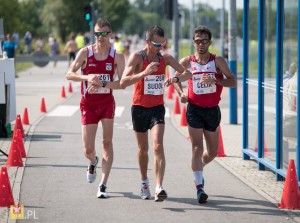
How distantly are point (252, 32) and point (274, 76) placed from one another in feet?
5.03

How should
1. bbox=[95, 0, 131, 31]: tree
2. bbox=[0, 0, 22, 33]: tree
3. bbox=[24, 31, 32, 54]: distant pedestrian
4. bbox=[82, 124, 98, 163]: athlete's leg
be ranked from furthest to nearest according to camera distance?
bbox=[95, 0, 131, 31]: tree, bbox=[24, 31, 32, 54]: distant pedestrian, bbox=[0, 0, 22, 33]: tree, bbox=[82, 124, 98, 163]: athlete's leg

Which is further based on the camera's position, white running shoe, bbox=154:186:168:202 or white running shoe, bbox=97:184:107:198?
white running shoe, bbox=97:184:107:198

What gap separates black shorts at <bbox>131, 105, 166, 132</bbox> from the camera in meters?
9.44

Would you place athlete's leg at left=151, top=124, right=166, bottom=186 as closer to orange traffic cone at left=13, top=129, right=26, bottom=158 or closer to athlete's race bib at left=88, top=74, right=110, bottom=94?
athlete's race bib at left=88, top=74, right=110, bottom=94

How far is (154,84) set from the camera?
9.32 metres

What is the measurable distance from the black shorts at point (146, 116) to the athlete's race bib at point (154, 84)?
0.19 m

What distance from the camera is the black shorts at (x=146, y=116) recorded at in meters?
9.44

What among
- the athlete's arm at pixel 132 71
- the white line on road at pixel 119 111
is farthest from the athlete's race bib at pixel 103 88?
the white line on road at pixel 119 111

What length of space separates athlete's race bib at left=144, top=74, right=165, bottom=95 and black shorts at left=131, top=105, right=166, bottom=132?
0.63 ft

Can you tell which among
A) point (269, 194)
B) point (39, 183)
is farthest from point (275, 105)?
point (39, 183)

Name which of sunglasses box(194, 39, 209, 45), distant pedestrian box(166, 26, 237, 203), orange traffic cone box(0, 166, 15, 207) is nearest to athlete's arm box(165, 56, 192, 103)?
distant pedestrian box(166, 26, 237, 203)

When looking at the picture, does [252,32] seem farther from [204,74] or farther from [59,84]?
[59,84]

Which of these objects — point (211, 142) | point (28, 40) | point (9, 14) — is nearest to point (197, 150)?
point (211, 142)

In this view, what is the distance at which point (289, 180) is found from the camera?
9.03 m
